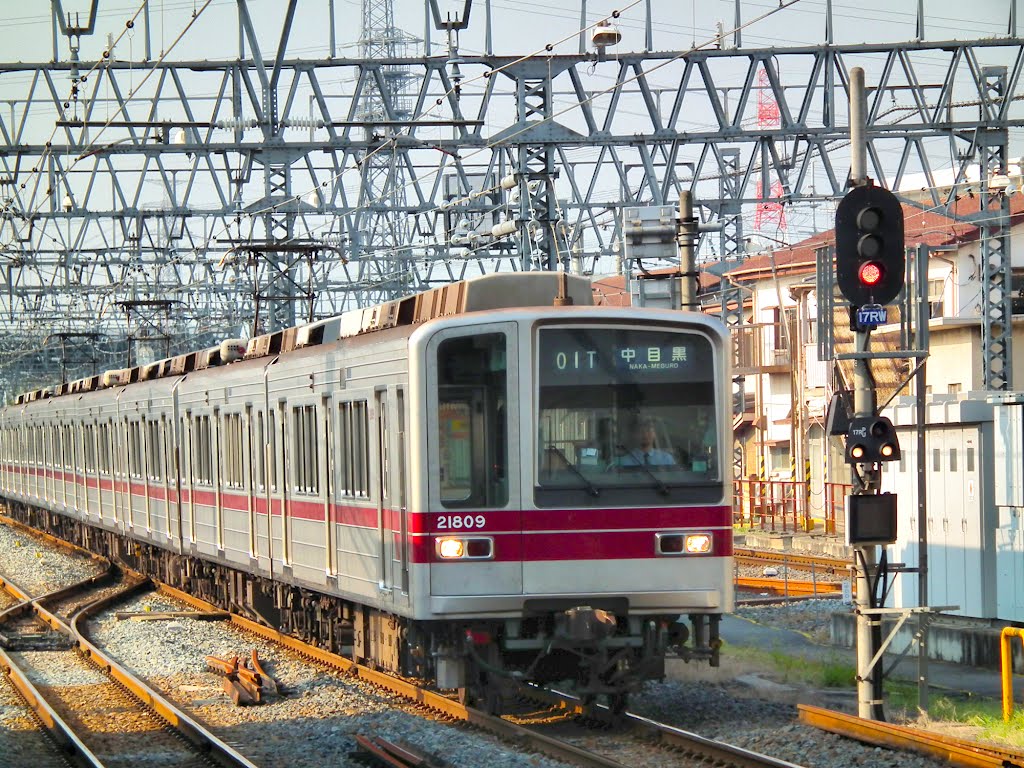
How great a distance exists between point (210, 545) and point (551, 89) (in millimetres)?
7806

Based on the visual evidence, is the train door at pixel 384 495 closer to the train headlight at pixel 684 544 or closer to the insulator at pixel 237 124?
the train headlight at pixel 684 544

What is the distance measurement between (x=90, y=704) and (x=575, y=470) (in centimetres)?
490

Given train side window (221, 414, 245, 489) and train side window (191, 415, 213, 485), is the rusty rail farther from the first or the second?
train side window (191, 415, 213, 485)

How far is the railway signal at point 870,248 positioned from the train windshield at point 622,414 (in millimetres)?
1041

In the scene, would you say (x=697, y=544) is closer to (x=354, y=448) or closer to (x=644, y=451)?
(x=644, y=451)

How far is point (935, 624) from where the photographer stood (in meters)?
13.7

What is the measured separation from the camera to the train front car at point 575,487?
10.0 meters

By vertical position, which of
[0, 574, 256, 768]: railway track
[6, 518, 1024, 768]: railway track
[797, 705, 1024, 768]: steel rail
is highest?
[797, 705, 1024, 768]: steel rail

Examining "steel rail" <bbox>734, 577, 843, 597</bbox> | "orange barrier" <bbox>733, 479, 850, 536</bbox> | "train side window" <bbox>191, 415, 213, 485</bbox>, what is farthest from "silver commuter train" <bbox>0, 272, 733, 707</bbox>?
"orange barrier" <bbox>733, 479, 850, 536</bbox>

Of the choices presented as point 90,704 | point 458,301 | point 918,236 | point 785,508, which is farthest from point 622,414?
point 918,236

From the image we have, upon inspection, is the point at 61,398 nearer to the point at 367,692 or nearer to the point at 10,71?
the point at 10,71

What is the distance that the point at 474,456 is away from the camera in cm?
1009

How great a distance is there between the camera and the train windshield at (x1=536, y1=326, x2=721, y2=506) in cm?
1005

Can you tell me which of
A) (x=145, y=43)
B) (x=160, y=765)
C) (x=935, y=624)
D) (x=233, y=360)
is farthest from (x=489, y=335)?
(x=145, y=43)
